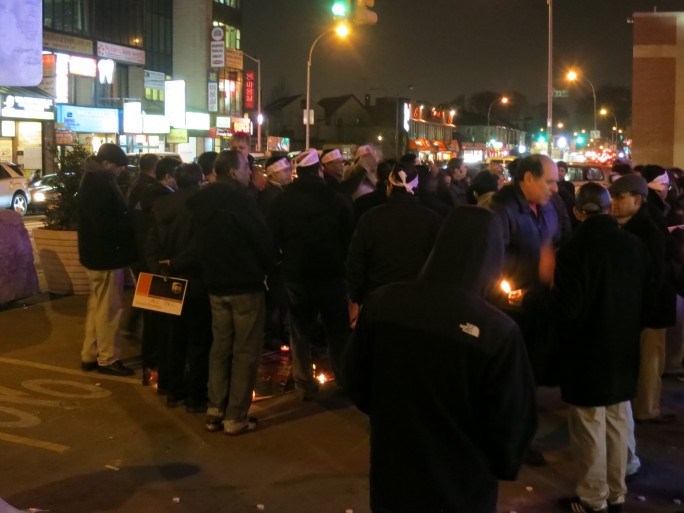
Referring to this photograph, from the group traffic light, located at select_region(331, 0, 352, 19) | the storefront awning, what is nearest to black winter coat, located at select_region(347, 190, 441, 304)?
traffic light, located at select_region(331, 0, 352, 19)

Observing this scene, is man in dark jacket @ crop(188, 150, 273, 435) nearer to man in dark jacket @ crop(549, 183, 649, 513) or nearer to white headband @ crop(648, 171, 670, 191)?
man in dark jacket @ crop(549, 183, 649, 513)

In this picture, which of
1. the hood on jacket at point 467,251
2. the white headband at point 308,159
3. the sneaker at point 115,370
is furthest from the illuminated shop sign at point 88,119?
the hood on jacket at point 467,251

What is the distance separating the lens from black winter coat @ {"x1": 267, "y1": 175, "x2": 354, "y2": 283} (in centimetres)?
700

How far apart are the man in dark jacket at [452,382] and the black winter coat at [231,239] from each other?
132 inches

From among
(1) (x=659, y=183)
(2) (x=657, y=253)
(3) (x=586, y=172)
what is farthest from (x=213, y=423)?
(3) (x=586, y=172)

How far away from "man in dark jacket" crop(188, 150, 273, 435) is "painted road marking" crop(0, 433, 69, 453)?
43.3 inches

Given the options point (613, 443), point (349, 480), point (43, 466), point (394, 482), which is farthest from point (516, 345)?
point (43, 466)

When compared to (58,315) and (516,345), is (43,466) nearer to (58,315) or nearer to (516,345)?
(516,345)

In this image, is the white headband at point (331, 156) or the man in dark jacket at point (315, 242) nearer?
the man in dark jacket at point (315, 242)

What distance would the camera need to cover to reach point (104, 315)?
7.88 metres

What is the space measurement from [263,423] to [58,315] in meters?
4.83

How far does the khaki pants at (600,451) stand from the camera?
4.98m

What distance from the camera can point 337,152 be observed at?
8656mm

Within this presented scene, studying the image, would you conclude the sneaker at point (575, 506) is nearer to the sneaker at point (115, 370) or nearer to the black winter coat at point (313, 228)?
the black winter coat at point (313, 228)
